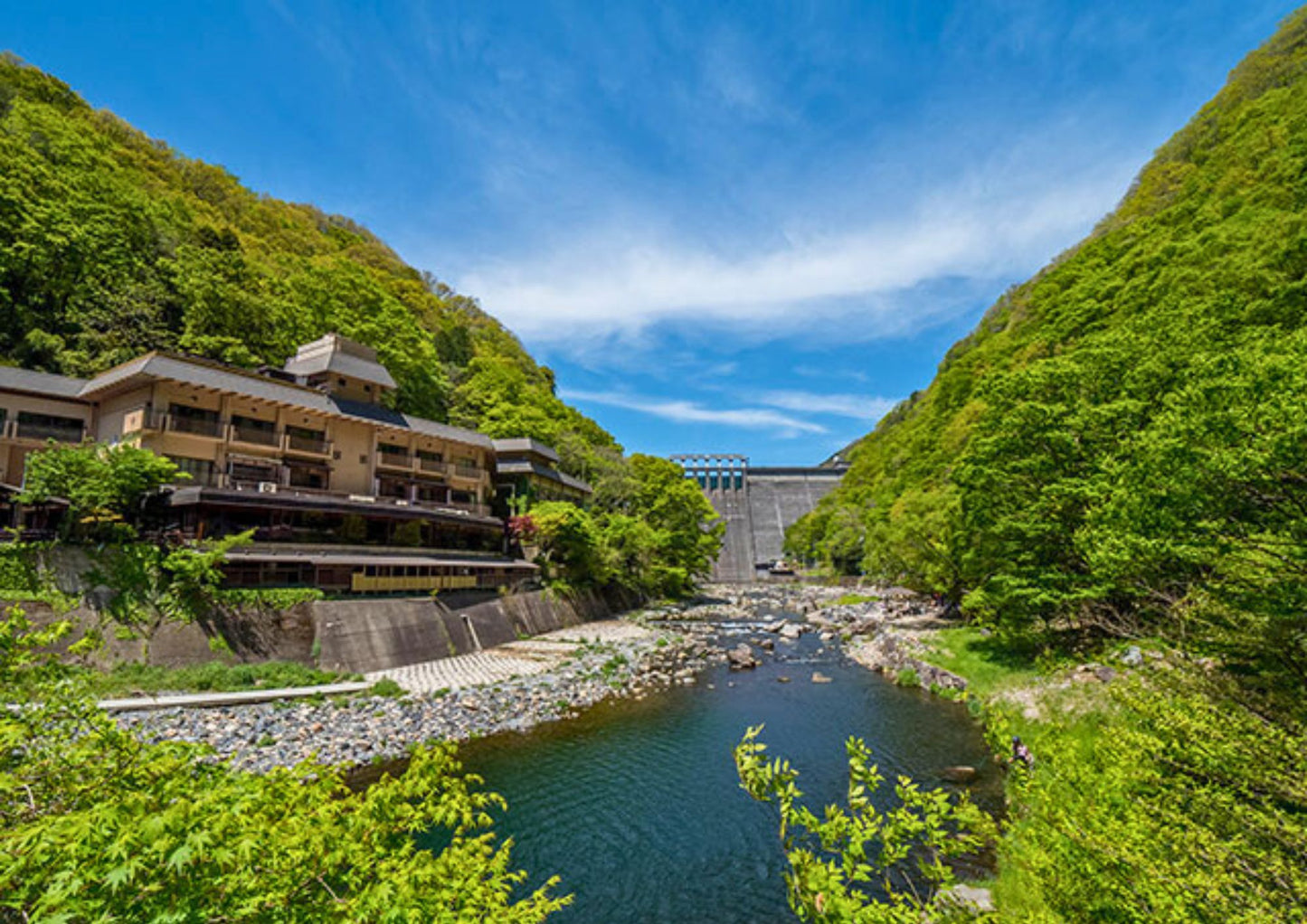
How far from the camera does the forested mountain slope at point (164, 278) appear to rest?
104ft

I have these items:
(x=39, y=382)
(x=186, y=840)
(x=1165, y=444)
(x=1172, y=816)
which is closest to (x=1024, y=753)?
(x=1165, y=444)

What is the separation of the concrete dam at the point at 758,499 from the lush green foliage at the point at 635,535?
155 ft

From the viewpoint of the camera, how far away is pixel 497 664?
26.3m

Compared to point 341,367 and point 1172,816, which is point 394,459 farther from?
point 1172,816

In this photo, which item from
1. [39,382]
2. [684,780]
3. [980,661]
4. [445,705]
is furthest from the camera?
[39,382]

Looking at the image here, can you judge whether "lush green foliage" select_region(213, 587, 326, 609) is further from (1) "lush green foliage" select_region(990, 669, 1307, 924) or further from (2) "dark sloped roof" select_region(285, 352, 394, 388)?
(1) "lush green foliage" select_region(990, 669, 1307, 924)

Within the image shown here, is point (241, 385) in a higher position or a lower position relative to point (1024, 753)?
higher

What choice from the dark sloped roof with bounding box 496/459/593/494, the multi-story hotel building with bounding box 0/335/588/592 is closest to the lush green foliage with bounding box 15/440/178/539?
the multi-story hotel building with bounding box 0/335/588/592

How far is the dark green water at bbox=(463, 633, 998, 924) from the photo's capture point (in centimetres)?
1073

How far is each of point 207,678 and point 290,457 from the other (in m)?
15.8

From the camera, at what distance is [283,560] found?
2502 centimetres

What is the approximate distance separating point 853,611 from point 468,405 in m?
40.8

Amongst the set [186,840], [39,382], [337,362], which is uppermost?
[337,362]

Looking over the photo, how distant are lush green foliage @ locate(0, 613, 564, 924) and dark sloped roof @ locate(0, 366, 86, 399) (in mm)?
32881
